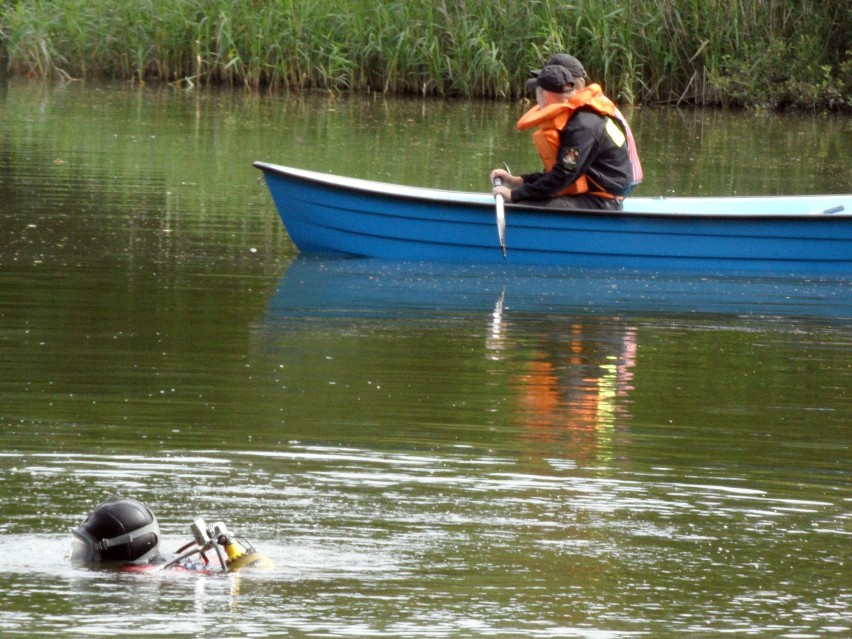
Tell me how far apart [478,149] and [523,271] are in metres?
5.99

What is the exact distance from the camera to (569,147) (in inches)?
424

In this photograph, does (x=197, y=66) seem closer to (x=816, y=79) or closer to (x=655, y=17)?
(x=655, y=17)

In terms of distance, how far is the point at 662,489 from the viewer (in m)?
5.79

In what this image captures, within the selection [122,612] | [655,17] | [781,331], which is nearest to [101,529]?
[122,612]

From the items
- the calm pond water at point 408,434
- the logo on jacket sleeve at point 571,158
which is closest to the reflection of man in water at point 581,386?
the calm pond water at point 408,434

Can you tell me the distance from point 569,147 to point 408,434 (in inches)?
185

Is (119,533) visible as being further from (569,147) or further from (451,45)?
(451,45)

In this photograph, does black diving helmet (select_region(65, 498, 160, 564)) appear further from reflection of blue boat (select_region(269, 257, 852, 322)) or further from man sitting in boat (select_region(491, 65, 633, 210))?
Result: man sitting in boat (select_region(491, 65, 633, 210))

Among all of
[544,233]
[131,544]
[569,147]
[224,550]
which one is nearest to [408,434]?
[224,550]

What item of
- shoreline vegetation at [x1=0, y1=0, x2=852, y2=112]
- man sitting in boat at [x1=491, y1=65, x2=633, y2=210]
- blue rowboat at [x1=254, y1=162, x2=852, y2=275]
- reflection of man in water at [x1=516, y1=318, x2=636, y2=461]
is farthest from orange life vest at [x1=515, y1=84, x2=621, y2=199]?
A: shoreline vegetation at [x1=0, y1=0, x2=852, y2=112]

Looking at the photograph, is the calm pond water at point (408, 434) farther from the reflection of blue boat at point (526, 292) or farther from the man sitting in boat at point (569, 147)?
the man sitting in boat at point (569, 147)

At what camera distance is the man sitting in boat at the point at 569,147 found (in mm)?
10758

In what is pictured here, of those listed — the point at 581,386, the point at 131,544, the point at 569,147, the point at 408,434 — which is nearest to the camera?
the point at 131,544

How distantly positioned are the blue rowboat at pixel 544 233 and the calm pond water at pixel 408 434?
0.24 m
